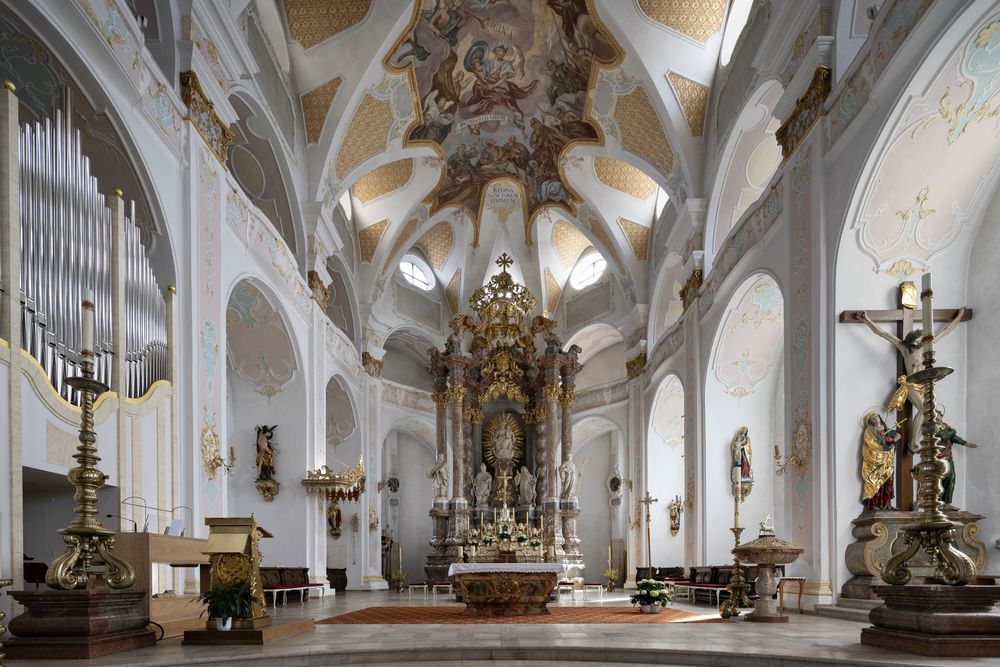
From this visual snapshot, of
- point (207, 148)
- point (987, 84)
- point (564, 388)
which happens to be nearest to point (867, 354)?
point (987, 84)

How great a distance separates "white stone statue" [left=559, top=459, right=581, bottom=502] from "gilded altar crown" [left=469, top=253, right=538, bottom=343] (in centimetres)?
386

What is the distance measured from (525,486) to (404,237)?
7.71m

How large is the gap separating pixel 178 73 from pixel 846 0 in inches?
331

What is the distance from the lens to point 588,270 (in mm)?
27344

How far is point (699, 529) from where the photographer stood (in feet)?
57.4

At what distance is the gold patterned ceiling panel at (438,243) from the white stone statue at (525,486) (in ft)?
22.4

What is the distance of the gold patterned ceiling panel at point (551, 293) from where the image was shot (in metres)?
27.6

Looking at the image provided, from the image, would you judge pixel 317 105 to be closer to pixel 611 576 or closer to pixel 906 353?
pixel 906 353

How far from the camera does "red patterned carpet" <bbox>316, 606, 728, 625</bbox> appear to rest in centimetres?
1084

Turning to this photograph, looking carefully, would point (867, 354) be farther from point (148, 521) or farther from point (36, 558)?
point (36, 558)

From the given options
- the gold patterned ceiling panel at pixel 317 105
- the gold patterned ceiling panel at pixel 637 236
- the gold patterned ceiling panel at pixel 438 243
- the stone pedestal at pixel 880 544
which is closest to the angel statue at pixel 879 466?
the stone pedestal at pixel 880 544

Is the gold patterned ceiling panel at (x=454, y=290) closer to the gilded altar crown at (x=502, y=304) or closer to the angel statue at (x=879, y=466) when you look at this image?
the gilded altar crown at (x=502, y=304)

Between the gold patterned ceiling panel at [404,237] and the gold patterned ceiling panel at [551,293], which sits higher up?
the gold patterned ceiling panel at [404,237]

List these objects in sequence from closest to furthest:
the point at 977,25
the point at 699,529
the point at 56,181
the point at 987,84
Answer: the point at 56,181, the point at 977,25, the point at 987,84, the point at 699,529
